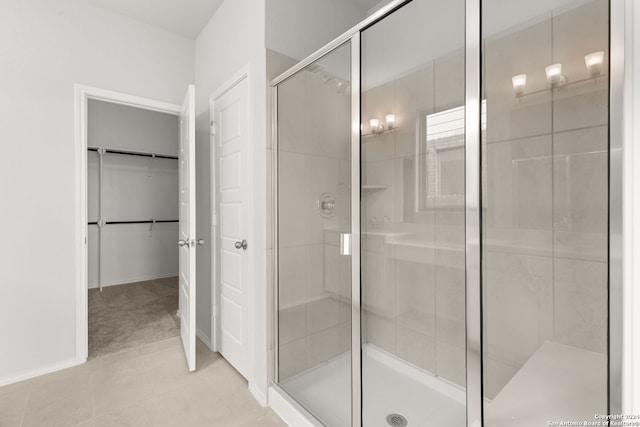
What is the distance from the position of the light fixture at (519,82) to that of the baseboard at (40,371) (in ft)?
11.1

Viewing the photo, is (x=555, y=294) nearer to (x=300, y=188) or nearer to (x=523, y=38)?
(x=523, y=38)

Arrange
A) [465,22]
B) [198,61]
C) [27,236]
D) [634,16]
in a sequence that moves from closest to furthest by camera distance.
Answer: [634,16]
[465,22]
[27,236]
[198,61]

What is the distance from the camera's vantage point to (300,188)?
73.9 inches

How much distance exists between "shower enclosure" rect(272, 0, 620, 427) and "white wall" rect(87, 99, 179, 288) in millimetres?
3609

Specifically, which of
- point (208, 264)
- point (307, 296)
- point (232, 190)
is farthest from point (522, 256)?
point (208, 264)

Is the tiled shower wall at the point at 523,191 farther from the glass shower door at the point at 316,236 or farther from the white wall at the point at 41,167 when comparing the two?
the white wall at the point at 41,167

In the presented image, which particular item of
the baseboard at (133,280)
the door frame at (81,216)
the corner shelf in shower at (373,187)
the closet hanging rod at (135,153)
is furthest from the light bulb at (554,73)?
the baseboard at (133,280)

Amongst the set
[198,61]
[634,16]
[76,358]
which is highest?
[198,61]

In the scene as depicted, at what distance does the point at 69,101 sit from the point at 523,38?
9.95 ft

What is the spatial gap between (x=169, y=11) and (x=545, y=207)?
10.2 feet

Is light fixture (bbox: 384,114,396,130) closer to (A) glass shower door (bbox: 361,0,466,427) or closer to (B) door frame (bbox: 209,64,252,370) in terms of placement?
(A) glass shower door (bbox: 361,0,466,427)

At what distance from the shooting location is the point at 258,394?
197 centimetres

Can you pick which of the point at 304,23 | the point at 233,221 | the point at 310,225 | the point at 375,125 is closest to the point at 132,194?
the point at 233,221

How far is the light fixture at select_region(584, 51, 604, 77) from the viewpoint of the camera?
2.89 ft
